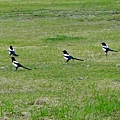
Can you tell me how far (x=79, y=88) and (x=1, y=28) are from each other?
1874 cm

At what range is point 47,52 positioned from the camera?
75.3 feet

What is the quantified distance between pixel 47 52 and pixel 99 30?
924 cm

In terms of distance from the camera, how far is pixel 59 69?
18672mm

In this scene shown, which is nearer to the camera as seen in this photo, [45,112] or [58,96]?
[45,112]

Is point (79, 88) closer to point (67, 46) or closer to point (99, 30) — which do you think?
point (67, 46)

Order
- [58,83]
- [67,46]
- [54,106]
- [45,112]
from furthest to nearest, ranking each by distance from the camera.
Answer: [67,46]
[58,83]
[54,106]
[45,112]

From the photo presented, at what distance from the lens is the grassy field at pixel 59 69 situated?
11.6m

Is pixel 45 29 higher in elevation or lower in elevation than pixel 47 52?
higher

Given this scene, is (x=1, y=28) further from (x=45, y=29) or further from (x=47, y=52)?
(x=47, y=52)

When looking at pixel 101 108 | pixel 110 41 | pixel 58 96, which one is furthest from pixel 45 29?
pixel 101 108

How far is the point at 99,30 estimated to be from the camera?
31641 mm

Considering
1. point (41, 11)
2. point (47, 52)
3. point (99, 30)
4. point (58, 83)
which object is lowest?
point (58, 83)

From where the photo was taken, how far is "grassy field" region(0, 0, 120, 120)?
1165 centimetres

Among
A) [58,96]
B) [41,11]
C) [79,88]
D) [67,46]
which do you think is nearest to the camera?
[58,96]
